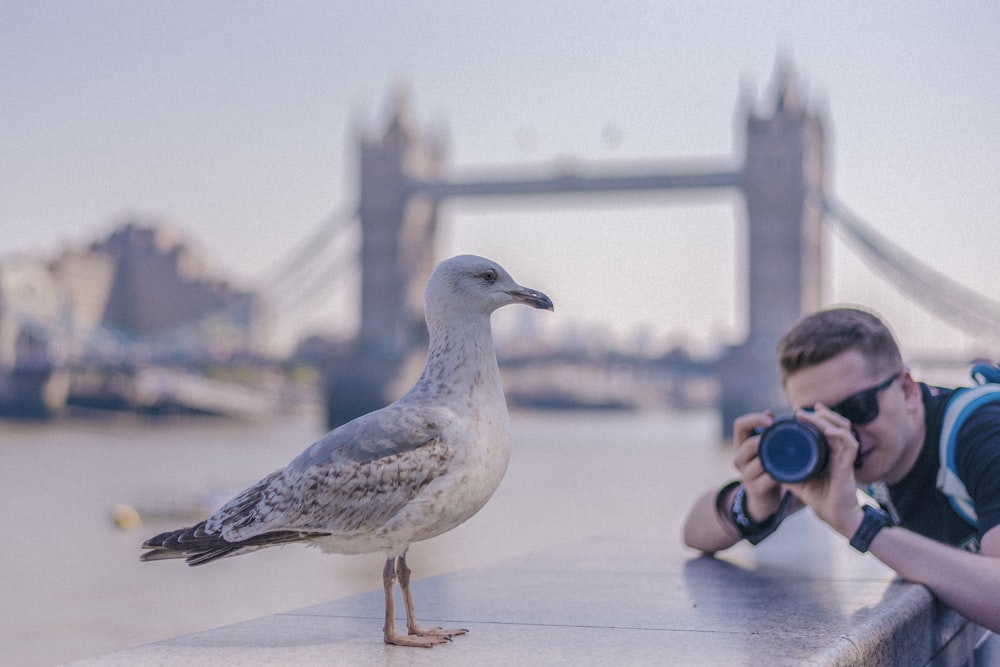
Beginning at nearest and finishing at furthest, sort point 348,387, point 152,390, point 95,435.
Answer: point 348,387, point 95,435, point 152,390

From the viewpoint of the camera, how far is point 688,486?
2372 cm

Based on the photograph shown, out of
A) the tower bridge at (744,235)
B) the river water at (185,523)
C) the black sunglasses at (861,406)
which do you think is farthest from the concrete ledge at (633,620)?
the tower bridge at (744,235)

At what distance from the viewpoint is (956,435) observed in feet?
6.17

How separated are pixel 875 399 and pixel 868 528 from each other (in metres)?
0.19

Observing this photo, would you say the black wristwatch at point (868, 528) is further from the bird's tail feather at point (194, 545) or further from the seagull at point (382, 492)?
the bird's tail feather at point (194, 545)

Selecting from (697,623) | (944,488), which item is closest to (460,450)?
(697,623)

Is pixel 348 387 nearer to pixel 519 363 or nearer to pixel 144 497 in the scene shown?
pixel 519 363

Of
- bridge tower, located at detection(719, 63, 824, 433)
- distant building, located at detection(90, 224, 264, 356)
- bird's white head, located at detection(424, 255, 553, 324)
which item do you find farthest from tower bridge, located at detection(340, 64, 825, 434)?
bird's white head, located at detection(424, 255, 553, 324)

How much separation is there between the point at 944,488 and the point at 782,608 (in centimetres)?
34

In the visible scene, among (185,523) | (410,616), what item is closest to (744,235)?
(185,523)

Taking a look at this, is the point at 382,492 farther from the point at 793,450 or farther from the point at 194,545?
the point at 793,450

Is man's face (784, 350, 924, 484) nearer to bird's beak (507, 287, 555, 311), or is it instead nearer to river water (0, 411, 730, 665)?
bird's beak (507, 287, 555, 311)

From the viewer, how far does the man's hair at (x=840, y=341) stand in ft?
6.15

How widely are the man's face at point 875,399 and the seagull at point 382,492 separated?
570 mm
